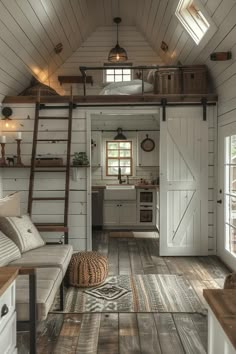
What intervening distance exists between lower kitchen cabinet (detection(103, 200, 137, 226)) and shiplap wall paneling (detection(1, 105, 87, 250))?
1794 millimetres

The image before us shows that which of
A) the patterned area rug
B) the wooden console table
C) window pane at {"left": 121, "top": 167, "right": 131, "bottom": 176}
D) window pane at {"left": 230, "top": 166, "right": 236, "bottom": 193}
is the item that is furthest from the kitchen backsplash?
the wooden console table

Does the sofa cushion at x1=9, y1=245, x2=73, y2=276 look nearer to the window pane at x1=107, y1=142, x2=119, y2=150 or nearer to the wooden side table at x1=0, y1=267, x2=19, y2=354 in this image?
the wooden side table at x1=0, y1=267, x2=19, y2=354

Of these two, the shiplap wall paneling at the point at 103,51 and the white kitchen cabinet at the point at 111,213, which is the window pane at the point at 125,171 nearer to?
the white kitchen cabinet at the point at 111,213

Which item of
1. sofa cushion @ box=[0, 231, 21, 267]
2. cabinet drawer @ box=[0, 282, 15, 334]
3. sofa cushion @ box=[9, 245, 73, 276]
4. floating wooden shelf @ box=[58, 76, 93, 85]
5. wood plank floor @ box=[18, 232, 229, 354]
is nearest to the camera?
cabinet drawer @ box=[0, 282, 15, 334]

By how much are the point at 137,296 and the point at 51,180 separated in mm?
2324

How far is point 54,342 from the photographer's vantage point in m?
2.58

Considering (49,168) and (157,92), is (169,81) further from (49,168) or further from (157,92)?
(49,168)

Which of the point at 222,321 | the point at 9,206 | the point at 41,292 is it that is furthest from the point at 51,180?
the point at 222,321

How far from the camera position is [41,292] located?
2396mm

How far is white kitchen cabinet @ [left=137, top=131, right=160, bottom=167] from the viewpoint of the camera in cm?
720

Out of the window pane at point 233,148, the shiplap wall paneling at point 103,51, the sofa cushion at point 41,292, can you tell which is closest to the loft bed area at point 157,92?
the window pane at point 233,148

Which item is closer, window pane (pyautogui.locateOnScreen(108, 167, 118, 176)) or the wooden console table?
the wooden console table

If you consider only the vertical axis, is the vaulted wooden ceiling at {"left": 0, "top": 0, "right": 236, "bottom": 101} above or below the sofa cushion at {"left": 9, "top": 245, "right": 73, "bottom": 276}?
above

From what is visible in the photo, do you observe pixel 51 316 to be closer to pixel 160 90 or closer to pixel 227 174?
pixel 227 174
